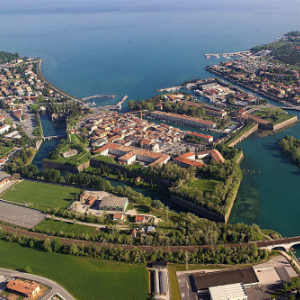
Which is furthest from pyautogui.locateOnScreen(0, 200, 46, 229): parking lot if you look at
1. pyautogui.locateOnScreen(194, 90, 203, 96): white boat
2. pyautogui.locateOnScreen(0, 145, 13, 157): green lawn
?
pyautogui.locateOnScreen(194, 90, 203, 96): white boat

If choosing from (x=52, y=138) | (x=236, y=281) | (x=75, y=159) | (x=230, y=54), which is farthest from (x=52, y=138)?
(x=230, y=54)

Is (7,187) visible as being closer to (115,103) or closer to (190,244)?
(190,244)

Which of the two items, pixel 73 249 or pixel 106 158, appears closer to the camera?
pixel 73 249

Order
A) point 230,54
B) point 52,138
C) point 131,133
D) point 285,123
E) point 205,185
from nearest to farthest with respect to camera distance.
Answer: point 205,185 → point 131,133 → point 52,138 → point 285,123 → point 230,54

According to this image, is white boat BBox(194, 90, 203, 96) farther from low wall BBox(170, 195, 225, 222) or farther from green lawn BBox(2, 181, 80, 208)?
green lawn BBox(2, 181, 80, 208)

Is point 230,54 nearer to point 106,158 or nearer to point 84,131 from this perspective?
point 84,131

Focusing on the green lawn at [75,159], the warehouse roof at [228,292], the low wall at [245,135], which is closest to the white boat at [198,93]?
the low wall at [245,135]

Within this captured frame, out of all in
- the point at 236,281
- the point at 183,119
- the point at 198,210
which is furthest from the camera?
the point at 183,119
